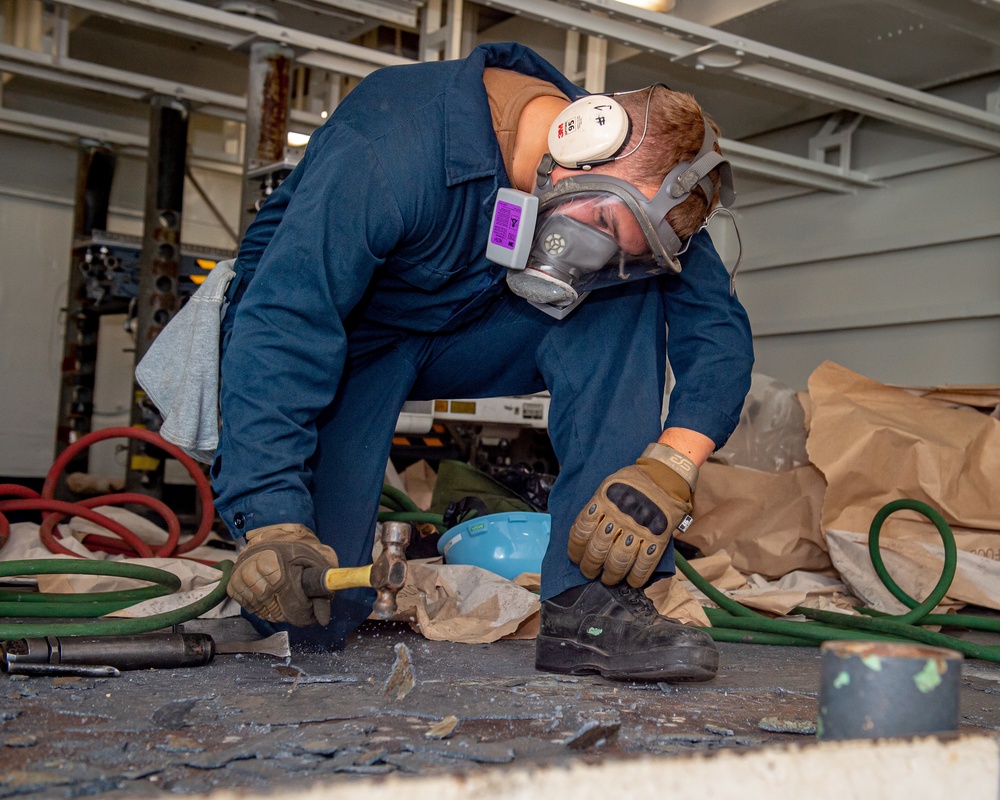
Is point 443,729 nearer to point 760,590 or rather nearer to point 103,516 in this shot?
point 760,590

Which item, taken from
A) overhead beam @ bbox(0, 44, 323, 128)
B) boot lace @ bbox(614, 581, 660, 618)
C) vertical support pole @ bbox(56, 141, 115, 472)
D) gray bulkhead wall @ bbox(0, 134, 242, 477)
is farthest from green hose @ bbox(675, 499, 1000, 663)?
gray bulkhead wall @ bbox(0, 134, 242, 477)

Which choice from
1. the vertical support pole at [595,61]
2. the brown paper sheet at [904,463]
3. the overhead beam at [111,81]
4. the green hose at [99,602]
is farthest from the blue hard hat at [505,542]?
the overhead beam at [111,81]

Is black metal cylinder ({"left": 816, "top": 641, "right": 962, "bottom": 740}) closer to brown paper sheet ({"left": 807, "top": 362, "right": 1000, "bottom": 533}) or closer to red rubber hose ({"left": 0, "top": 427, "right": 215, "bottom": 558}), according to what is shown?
red rubber hose ({"left": 0, "top": 427, "right": 215, "bottom": 558})

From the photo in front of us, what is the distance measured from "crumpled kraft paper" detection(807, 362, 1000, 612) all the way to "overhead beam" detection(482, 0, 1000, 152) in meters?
1.38

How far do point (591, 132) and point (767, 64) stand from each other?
2.89 metres

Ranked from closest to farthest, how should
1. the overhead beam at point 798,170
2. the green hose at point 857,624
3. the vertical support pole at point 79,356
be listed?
the green hose at point 857,624
the overhead beam at point 798,170
the vertical support pole at point 79,356

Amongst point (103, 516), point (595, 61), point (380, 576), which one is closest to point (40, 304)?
point (595, 61)

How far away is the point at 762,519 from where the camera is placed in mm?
3113

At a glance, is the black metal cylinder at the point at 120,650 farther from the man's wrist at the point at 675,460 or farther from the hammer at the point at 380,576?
the man's wrist at the point at 675,460

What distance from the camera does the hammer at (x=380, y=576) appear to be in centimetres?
123

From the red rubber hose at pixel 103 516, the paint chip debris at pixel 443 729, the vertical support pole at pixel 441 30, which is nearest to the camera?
the paint chip debris at pixel 443 729

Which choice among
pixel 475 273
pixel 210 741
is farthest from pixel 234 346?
pixel 210 741

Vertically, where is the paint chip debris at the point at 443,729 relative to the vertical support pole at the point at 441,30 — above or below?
below

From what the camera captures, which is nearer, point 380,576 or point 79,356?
point 380,576
